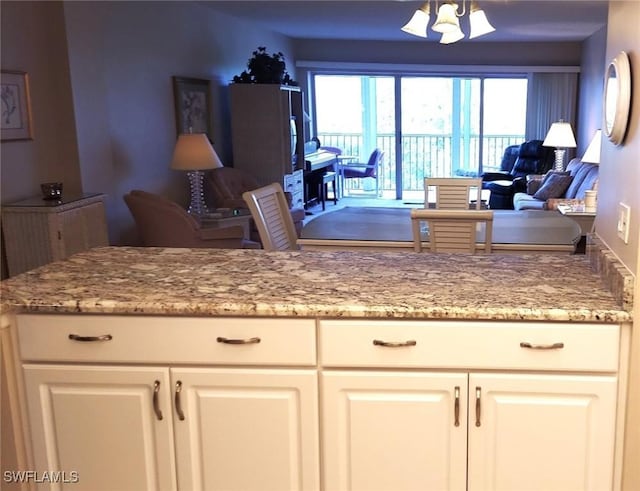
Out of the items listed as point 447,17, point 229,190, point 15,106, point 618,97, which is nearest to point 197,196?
point 229,190

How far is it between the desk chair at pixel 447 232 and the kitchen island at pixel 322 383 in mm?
968

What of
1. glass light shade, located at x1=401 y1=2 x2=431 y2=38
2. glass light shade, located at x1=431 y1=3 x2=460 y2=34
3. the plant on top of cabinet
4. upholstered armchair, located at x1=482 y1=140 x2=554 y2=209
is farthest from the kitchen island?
upholstered armchair, located at x1=482 y1=140 x2=554 y2=209

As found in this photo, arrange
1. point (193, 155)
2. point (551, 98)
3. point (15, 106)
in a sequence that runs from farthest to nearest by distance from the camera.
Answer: point (551, 98), point (193, 155), point (15, 106)

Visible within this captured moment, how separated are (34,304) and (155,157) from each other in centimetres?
408

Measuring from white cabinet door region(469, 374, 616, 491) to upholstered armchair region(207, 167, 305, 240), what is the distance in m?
4.33

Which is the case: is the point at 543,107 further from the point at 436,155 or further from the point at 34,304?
the point at 34,304

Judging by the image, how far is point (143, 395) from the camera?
1716 millimetres

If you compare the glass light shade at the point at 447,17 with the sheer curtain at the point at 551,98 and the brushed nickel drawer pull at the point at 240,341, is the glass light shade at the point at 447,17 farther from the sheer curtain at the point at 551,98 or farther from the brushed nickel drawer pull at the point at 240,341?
the sheer curtain at the point at 551,98

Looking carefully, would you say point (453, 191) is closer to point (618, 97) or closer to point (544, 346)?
point (618, 97)

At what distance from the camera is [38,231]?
3.75m

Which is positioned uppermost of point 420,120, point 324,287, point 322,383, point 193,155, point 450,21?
point 450,21

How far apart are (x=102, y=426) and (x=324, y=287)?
0.75 meters

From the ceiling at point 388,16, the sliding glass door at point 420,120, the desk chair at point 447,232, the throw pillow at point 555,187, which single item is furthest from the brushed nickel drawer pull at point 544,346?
the sliding glass door at point 420,120

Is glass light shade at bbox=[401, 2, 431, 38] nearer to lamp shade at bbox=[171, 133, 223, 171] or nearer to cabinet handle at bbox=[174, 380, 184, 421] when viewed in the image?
lamp shade at bbox=[171, 133, 223, 171]
